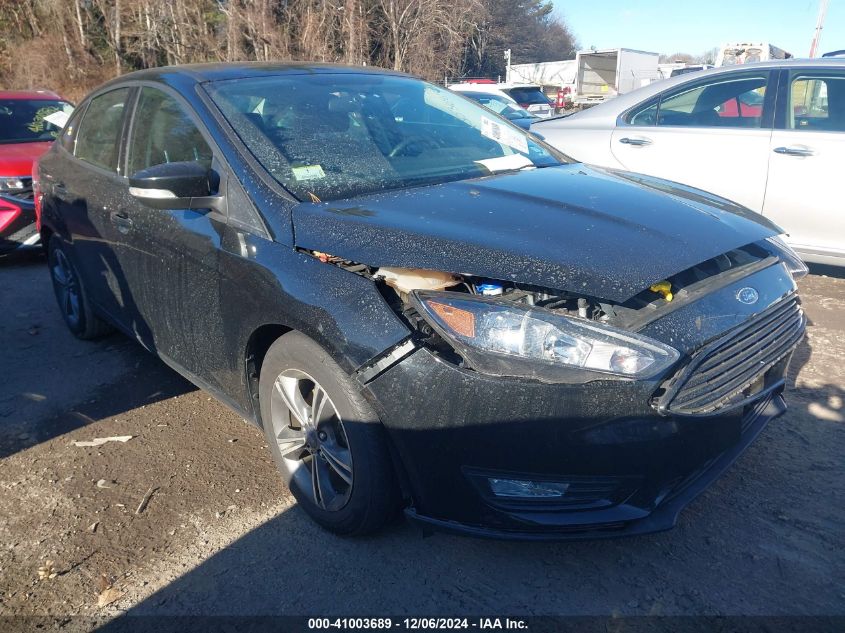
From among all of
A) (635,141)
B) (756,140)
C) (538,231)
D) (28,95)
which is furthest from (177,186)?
(28,95)

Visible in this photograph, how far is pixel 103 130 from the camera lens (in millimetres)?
→ 4004

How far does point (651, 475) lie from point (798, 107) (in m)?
4.06

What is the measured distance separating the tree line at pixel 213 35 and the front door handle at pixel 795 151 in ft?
58.4

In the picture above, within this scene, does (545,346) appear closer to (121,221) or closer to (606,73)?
(121,221)

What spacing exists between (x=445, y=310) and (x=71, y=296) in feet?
11.5

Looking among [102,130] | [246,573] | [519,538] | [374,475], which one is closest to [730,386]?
[519,538]

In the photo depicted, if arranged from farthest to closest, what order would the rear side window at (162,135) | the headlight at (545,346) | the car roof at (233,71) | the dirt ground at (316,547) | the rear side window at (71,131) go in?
the rear side window at (71,131) → the car roof at (233,71) → the rear side window at (162,135) → the dirt ground at (316,547) → the headlight at (545,346)

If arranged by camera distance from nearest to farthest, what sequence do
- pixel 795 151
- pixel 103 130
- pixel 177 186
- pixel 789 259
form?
pixel 177 186 → pixel 789 259 → pixel 103 130 → pixel 795 151

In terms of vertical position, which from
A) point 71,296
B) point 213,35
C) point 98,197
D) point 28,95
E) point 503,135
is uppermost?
point 213,35

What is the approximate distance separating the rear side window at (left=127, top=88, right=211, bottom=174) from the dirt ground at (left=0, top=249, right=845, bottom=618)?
1.35 metres

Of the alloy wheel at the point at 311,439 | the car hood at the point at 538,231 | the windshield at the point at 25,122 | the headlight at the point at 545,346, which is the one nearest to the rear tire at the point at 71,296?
the alloy wheel at the point at 311,439

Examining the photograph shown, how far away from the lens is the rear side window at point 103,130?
3.81 metres

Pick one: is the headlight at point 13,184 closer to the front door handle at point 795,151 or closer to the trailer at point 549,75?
the front door handle at point 795,151

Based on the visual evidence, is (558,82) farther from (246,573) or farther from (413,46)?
(246,573)
